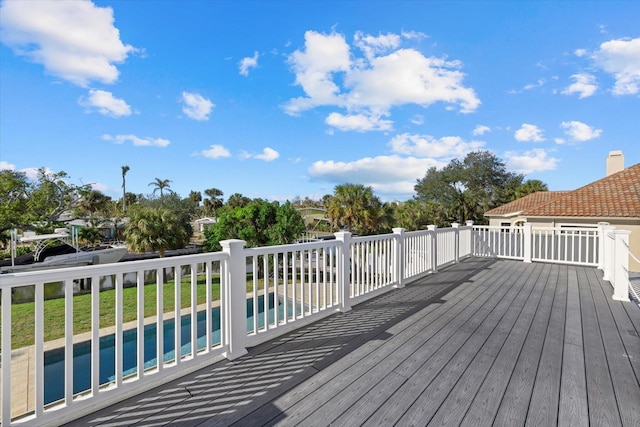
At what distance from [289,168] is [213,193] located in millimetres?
20242

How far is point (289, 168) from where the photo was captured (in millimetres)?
25891

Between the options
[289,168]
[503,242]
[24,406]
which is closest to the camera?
[24,406]

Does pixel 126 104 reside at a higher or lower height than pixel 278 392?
higher

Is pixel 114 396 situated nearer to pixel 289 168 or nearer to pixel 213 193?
pixel 289 168

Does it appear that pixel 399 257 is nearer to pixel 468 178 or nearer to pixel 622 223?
pixel 622 223

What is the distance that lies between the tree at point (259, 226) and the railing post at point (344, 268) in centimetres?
1029

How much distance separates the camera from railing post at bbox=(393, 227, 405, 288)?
4711mm

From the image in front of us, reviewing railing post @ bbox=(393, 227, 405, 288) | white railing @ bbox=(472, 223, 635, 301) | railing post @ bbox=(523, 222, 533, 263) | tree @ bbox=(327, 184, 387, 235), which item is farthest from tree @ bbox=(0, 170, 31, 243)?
railing post @ bbox=(523, 222, 533, 263)

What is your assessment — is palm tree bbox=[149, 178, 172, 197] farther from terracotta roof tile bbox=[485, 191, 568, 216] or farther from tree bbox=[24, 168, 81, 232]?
terracotta roof tile bbox=[485, 191, 568, 216]

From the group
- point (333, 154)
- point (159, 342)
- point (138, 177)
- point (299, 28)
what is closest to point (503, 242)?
point (159, 342)

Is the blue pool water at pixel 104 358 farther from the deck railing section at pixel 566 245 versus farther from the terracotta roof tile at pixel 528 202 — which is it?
the terracotta roof tile at pixel 528 202

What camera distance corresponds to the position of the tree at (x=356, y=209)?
16031mm

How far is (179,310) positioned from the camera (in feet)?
7.07

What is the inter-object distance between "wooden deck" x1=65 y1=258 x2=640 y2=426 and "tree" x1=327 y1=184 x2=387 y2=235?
12.2 meters
